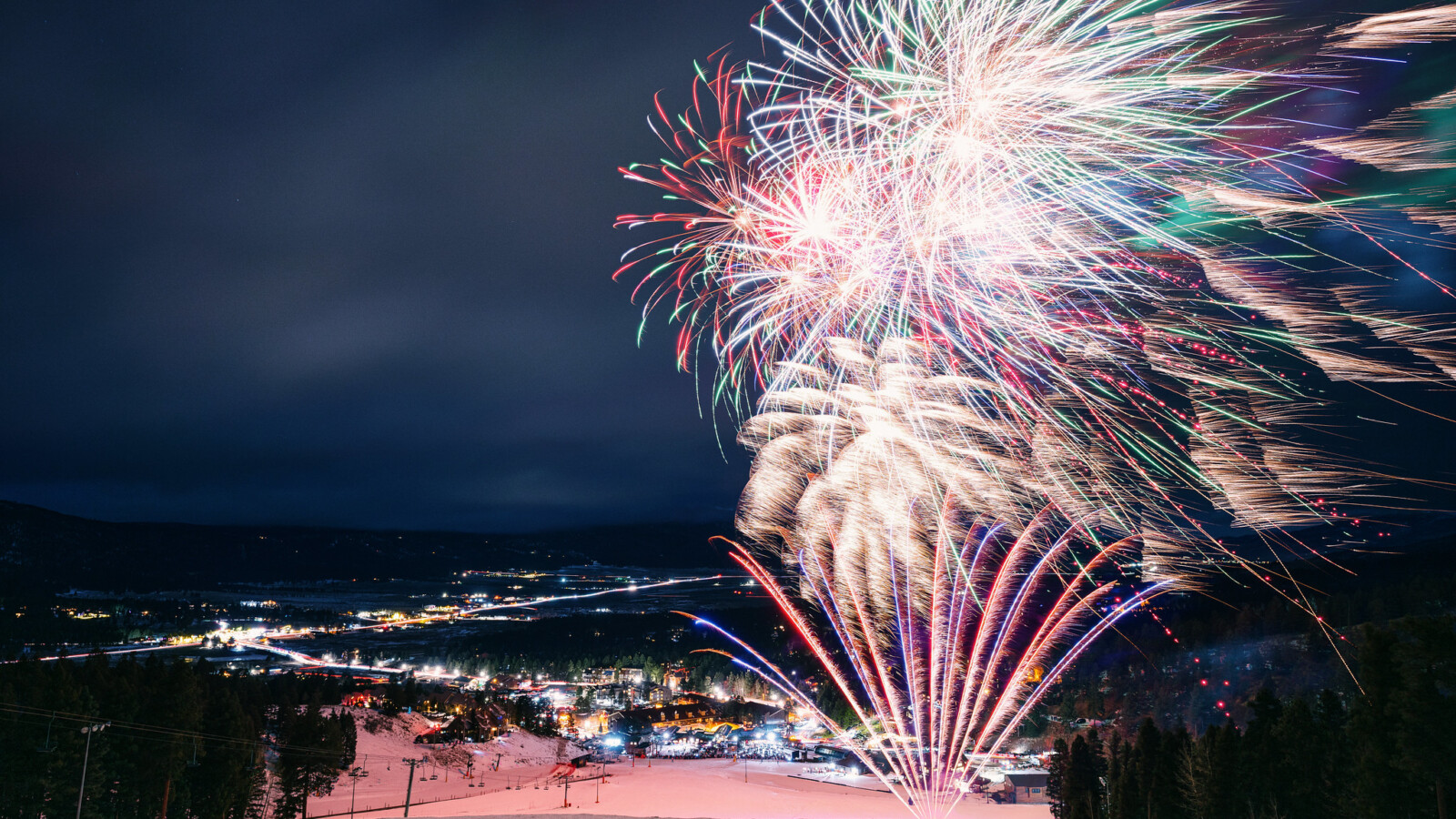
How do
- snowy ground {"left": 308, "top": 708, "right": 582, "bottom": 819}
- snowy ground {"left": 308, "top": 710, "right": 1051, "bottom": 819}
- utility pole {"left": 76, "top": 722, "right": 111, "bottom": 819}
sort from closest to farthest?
utility pole {"left": 76, "top": 722, "right": 111, "bottom": 819}, snowy ground {"left": 308, "top": 710, "right": 1051, "bottom": 819}, snowy ground {"left": 308, "top": 708, "right": 582, "bottom": 819}

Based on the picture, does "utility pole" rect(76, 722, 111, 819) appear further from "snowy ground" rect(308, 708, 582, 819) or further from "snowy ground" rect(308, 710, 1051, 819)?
"snowy ground" rect(308, 708, 582, 819)

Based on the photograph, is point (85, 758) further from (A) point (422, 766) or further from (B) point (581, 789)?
(A) point (422, 766)

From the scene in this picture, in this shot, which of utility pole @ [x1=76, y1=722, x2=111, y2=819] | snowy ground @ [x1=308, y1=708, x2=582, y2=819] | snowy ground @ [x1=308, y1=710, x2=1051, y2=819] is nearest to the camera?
utility pole @ [x1=76, y1=722, x2=111, y2=819]

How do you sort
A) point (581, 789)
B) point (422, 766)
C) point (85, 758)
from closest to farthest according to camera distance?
point (85, 758) → point (581, 789) → point (422, 766)

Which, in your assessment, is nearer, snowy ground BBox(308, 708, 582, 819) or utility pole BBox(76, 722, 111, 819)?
utility pole BBox(76, 722, 111, 819)

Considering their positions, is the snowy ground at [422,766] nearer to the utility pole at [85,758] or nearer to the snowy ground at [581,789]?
the snowy ground at [581,789]

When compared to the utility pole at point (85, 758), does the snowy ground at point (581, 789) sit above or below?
below

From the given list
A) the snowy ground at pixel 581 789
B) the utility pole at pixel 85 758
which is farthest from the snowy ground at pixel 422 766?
the utility pole at pixel 85 758

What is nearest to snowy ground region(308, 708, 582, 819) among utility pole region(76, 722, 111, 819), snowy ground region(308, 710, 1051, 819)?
snowy ground region(308, 710, 1051, 819)

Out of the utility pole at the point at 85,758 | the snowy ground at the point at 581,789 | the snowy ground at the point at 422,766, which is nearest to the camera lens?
the utility pole at the point at 85,758

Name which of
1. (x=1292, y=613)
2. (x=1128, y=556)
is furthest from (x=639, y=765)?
(x=1292, y=613)

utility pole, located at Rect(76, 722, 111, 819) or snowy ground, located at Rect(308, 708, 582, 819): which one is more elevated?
utility pole, located at Rect(76, 722, 111, 819)

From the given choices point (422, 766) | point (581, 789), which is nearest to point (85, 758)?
point (581, 789)

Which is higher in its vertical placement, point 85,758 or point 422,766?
point 85,758
